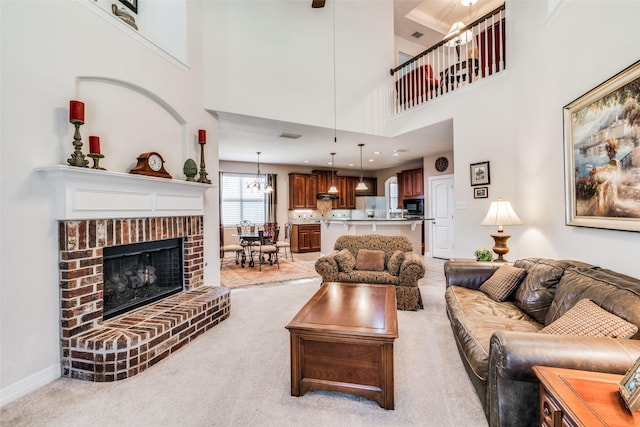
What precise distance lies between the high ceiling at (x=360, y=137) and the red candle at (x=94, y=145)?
2.01 m

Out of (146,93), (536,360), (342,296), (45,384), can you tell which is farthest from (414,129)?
(45,384)

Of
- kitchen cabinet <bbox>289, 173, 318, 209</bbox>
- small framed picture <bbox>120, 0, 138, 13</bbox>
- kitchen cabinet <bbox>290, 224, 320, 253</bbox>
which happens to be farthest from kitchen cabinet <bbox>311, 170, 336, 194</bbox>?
small framed picture <bbox>120, 0, 138, 13</bbox>

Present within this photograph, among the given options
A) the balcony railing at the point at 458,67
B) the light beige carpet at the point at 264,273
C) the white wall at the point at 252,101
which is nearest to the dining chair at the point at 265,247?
the light beige carpet at the point at 264,273

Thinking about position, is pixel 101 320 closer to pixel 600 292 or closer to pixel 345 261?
pixel 345 261

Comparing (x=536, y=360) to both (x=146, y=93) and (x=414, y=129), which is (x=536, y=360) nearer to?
(x=146, y=93)

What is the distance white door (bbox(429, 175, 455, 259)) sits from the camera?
6828 mm

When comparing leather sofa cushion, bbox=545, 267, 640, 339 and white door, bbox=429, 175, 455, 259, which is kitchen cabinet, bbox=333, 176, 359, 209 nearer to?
white door, bbox=429, 175, 455, 259

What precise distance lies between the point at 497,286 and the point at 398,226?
316cm

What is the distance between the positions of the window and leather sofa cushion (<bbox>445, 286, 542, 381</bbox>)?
251 inches

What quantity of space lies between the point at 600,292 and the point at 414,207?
20.4ft

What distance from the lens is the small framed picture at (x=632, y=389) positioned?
35.6 inches

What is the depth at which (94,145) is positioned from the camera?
7.76ft

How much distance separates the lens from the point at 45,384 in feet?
6.79

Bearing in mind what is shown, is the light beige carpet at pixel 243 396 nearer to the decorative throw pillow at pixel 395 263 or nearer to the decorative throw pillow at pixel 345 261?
the decorative throw pillow at pixel 395 263
